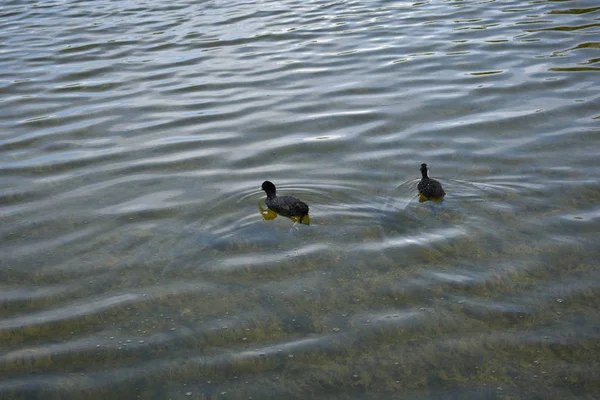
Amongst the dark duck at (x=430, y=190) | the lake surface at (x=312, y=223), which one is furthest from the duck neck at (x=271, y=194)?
the dark duck at (x=430, y=190)

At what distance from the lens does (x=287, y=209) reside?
8.26m

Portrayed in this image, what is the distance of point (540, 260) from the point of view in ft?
23.8

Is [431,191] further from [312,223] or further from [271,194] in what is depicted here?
[271,194]

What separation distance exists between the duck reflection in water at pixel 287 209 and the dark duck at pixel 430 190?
4.62 ft

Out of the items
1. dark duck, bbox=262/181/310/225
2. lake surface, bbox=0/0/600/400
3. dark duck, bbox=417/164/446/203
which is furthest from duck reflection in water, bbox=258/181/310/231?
dark duck, bbox=417/164/446/203

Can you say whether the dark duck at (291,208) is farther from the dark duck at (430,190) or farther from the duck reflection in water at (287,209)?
the dark duck at (430,190)

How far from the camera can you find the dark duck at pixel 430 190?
27.5 feet

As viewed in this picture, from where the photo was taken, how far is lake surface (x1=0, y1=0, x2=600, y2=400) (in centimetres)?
596

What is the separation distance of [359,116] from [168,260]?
5.32m

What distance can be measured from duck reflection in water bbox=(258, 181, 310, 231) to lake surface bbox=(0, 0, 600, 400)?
0.14 metres

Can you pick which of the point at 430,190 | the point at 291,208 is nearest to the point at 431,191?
the point at 430,190

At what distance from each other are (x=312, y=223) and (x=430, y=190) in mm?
1445

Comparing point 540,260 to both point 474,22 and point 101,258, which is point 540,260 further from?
point 474,22

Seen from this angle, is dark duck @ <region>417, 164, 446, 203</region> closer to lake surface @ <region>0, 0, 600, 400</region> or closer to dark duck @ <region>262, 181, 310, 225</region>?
lake surface @ <region>0, 0, 600, 400</region>
